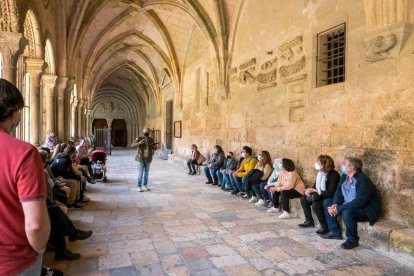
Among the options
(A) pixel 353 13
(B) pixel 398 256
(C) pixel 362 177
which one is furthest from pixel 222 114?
(B) pixel 398 256

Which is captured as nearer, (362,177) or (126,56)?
(362,177)

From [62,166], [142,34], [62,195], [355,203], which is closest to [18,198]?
[355,203]

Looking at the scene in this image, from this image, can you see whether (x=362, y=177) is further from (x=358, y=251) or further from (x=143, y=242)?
(x=143, y=242)

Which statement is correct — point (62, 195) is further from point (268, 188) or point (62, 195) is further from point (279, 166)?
point (279, 166)

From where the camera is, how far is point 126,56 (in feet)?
65.1

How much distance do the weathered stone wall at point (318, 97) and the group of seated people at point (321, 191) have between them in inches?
15.1

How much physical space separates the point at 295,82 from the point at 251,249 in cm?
351

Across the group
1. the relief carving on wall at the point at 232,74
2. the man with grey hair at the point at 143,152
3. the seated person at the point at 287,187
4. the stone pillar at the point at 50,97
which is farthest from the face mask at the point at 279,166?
the stone pillar at the point at 50,97

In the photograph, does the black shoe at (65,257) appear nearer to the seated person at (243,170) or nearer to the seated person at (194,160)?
the seated person at (243,170)

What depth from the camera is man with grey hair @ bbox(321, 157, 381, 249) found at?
3883 millimetres

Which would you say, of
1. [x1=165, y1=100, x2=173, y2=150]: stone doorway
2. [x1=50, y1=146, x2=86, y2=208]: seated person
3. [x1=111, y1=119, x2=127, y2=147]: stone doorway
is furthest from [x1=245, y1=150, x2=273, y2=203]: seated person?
[x1=111, y1=119, x2=127, y2=147]: stone doorway

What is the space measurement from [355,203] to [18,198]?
369 centimetres

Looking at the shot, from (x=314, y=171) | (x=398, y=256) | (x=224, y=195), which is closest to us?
(x=398, y=256)

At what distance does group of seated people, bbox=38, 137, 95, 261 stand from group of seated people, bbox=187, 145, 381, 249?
10.0 feet
